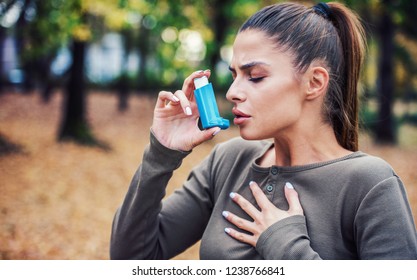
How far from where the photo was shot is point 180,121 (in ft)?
5.29

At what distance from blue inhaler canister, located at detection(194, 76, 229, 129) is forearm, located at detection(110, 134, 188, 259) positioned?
139 mm

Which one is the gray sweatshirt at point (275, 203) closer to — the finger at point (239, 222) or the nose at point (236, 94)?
the finger at point (239, 222)

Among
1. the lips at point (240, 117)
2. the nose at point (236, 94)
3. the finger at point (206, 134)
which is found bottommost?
the finger at point (206, 134)

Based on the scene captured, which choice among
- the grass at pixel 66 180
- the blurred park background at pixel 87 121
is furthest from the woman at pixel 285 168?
the grass at pixel 66 180

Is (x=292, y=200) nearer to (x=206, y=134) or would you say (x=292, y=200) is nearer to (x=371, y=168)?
(x=371, y=168)

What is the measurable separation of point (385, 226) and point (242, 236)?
1.37 ft

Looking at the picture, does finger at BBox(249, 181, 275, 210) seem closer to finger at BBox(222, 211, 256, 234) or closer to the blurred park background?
finger at BBox(222, 211, 256, 234)

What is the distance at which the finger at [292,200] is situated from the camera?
4.51ft

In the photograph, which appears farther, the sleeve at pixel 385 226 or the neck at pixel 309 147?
the neck at pixel 309 147

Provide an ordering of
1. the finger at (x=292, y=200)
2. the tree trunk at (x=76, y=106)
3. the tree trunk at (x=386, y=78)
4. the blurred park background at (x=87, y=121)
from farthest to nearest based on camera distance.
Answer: the tree trunk at (x=386, y=78) < the tree trunk at (x=76, y=106) < the blurred park background at (x=87, y=121) < the finger at (x=292, y=200)

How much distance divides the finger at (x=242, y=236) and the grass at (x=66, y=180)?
0.97 metres
